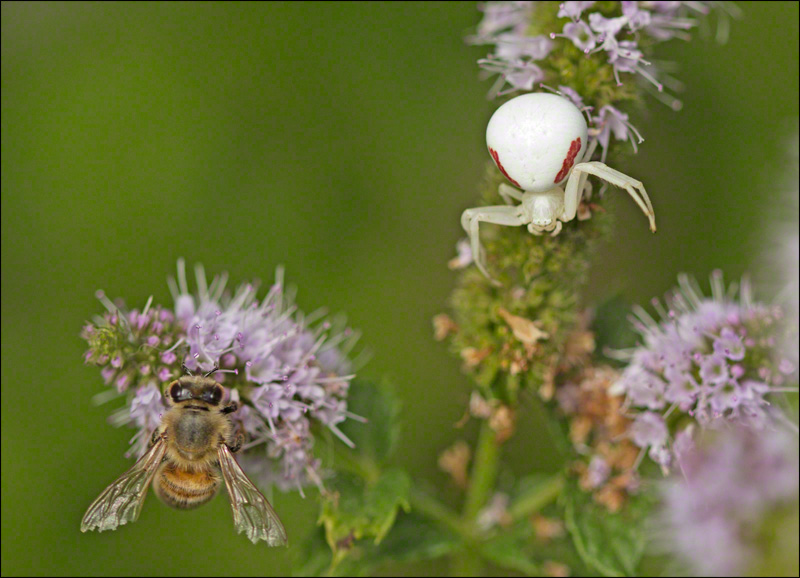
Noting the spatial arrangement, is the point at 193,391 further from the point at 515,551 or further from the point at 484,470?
the point at 515,551

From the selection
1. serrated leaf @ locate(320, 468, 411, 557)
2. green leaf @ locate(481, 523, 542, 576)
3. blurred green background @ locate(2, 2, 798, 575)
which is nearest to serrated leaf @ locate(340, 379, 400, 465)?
serrated leaf @ locate(320, 468, 411, 557)

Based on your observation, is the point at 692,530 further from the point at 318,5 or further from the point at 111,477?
the point at 318,5

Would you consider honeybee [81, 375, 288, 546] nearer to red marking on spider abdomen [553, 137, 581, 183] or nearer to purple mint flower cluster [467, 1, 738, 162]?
red marking on spider abdomen [553, 137, 581, 183]

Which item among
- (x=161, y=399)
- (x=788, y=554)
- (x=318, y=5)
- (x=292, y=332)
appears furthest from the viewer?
(x=318, y=5)

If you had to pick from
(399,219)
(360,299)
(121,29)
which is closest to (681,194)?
(399,219)

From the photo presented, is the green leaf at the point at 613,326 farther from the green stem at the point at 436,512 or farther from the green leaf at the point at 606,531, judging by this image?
the green stem at the point at 436,512

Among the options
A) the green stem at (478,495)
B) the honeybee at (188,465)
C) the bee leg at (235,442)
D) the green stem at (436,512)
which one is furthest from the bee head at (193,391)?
the green stem at (478,495)

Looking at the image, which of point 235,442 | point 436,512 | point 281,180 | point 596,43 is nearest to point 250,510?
point 235,442
